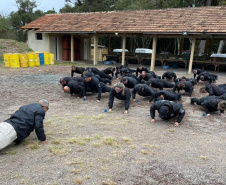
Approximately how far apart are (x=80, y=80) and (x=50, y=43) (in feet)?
43.7

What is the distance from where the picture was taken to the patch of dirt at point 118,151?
3111 mm

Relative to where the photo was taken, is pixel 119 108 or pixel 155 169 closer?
pixel 155 169

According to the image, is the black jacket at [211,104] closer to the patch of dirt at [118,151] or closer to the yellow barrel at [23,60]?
the patch of dirt at [118,151]

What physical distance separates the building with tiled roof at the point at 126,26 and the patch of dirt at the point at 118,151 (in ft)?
28.8

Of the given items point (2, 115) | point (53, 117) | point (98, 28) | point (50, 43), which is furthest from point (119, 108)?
point (50, 43)

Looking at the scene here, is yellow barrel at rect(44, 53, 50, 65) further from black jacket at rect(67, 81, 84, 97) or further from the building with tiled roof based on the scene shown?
black jacket at rect(67, 81, 84, 97)

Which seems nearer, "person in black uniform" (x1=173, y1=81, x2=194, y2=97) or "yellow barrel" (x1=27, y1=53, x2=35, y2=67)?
"person in black uniform" (x1=173, y1=81, x2=194, y2=97)

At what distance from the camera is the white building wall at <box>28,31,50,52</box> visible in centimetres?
2013

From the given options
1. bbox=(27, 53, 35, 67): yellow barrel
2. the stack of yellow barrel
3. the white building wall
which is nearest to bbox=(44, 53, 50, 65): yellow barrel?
the stack of yellow barrel

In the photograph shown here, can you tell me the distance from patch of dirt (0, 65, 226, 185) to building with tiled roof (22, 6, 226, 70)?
8789 millimetres

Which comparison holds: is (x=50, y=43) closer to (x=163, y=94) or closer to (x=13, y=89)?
(x=13, y=89)

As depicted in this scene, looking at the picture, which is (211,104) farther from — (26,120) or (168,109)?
(26,120)

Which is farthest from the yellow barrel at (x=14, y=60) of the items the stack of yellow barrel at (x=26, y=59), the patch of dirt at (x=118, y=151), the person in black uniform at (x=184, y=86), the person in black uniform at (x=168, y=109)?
the person in black uniform at (x=168, y=109)

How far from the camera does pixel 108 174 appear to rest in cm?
316
